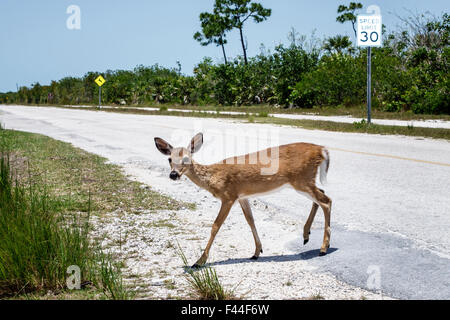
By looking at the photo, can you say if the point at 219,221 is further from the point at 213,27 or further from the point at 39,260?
the point at 213,27

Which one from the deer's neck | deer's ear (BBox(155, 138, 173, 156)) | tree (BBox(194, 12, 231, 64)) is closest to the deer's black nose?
deer's ear (BBox(155, 138, 173, 156))

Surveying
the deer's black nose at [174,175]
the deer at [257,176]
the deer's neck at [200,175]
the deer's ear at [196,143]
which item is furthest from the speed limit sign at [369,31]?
the deer's black nose at [174,175]

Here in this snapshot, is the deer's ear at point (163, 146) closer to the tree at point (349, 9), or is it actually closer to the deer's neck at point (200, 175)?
the deer's neck at point (200, 175)

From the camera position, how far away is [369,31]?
1980 cm

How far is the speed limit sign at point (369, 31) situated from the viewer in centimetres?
1973

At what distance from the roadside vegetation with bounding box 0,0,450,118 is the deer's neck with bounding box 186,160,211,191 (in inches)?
917

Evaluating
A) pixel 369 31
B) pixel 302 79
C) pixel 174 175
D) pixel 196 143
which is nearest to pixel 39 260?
pixel 174 175

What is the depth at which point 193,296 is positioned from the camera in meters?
3.71

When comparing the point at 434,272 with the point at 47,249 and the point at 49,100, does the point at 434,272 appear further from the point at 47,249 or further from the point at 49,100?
the point at 49,100

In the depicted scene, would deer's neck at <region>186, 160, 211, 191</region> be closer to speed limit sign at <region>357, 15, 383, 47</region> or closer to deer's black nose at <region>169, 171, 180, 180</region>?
deer's black nose at <region>169, 171, 180, 180</region>

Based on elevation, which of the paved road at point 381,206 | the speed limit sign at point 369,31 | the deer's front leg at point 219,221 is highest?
the speed limit sign at point 369,31

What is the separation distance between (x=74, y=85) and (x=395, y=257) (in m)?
71.9

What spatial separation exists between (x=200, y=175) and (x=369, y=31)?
57.1 feet

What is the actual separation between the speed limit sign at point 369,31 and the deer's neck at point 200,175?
55.8 ft
